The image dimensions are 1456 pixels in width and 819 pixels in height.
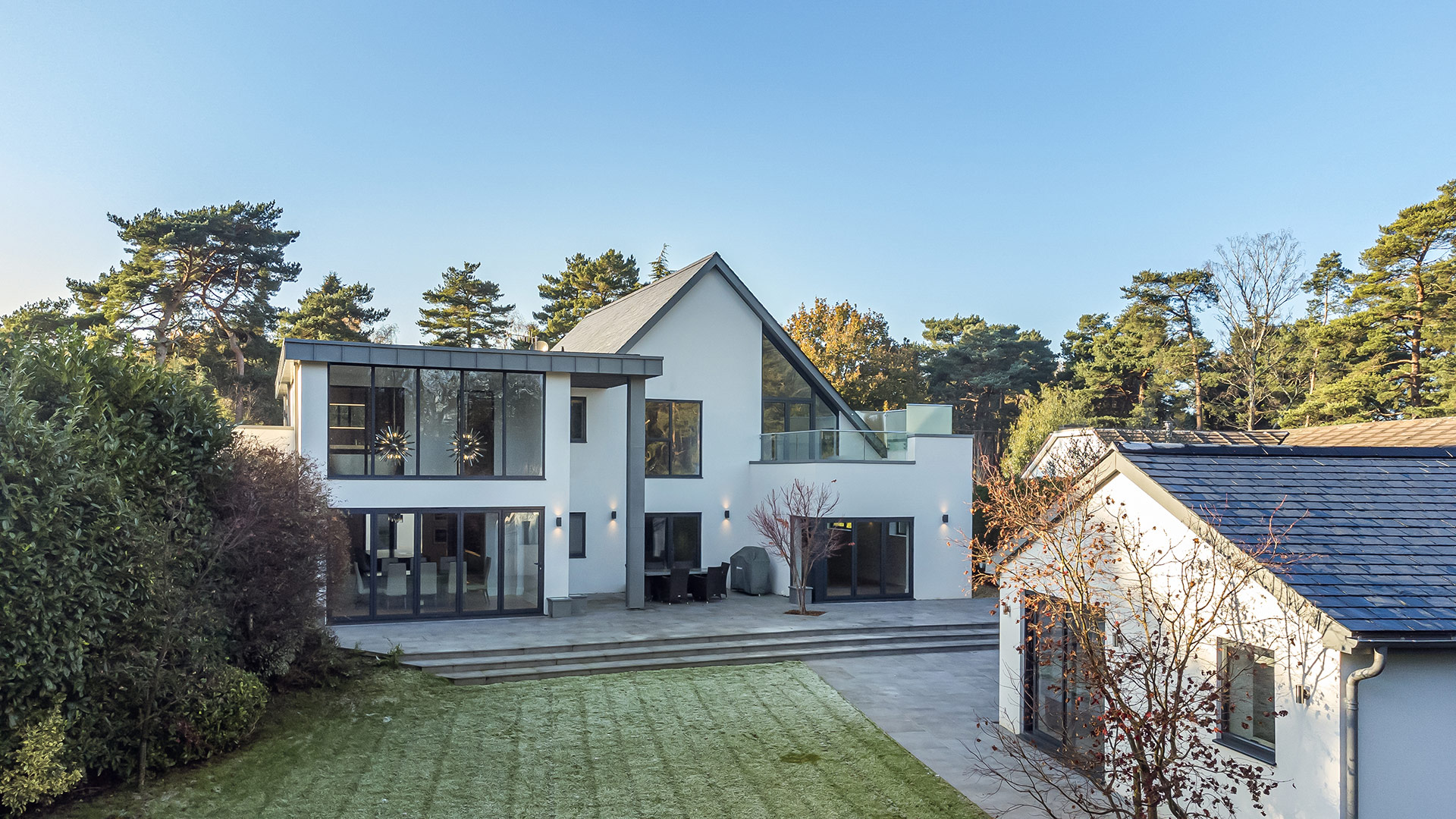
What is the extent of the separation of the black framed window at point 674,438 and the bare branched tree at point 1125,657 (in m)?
11.2

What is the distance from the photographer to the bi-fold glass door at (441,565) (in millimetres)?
15805

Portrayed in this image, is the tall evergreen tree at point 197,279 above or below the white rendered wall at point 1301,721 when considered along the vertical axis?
above

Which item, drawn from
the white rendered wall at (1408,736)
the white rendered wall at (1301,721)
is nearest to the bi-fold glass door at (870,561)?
the white rendered wall at (1301,721)

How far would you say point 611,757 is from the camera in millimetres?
9750

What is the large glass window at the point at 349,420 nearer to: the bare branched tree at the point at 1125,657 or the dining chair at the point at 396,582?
the dining chair at the point at 396,582

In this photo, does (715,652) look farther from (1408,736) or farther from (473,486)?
(1408,736)

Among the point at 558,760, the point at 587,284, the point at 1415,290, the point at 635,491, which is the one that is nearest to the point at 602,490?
the point at 635,491

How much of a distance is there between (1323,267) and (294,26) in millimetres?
38091

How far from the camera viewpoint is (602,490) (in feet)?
66.1

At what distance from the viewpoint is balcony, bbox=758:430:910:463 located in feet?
64.2

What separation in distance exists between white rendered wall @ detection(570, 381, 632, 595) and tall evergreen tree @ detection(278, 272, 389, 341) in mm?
22541

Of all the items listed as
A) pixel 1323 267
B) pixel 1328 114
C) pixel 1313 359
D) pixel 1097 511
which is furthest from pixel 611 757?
pixel 1323 267

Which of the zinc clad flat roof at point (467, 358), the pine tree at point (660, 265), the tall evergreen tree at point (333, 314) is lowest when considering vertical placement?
the zinc clad flat roof at point (467, 358)

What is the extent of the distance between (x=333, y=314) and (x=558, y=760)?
35369 mm
